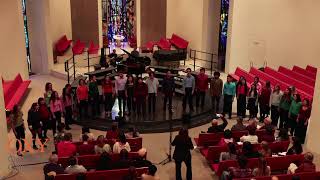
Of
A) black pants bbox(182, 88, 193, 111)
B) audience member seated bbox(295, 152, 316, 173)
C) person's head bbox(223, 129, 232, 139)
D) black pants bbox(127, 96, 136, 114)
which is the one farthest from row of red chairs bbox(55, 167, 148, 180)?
black pants bbox(182, 88, 193, 111)

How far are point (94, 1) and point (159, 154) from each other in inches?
482

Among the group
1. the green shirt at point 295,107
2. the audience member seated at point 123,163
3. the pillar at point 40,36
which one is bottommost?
the audience member seated at point 123,163

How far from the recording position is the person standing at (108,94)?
13.3 meters

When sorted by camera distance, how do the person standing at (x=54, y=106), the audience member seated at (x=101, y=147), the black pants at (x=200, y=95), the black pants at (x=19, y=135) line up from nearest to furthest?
1. the audience member seated at (x=101, y=147)
2. the black pants at (x=19, y=135)
3. the person standing at (x=54, y=106)
4. the black pants at (x=200, y=95)

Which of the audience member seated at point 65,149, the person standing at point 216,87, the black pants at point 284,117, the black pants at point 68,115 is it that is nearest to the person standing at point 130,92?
the black pants at point 68,115

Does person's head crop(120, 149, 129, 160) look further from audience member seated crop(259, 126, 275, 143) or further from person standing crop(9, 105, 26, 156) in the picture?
audience member seated crop(259, 126, 275, 143)

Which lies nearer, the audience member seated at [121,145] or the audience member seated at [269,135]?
the audience member seated at [121,145]

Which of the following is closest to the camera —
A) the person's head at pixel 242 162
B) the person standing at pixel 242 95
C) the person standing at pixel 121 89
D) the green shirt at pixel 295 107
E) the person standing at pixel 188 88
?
the person's head at pixel 242 162

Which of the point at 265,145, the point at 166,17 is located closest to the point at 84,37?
the point at 166,17

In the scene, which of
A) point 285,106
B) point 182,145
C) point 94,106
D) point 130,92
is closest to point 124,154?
point 182,145

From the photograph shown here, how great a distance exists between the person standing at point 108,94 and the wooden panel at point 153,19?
29.4ft

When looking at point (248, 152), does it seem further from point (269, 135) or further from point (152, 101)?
point (152, 101)

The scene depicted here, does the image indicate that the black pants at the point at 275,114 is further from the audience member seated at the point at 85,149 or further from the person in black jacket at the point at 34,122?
the person in black jacket at the point at 34,122

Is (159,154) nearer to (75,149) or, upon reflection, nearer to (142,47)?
(75,149)
